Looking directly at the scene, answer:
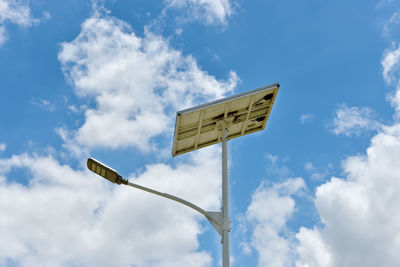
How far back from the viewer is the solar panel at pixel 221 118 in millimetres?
9094

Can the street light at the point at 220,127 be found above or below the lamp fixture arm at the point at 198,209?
above

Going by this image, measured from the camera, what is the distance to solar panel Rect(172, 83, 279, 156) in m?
9.09

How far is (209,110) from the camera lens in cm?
916

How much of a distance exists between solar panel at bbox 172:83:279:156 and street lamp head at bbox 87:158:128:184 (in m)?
1.84

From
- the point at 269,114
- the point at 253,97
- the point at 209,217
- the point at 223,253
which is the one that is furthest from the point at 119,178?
the point at 269,114

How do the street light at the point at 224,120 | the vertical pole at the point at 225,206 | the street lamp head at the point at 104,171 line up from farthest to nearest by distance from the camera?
the street light at the point at 224,120
the street lamp head at the point at 104,171
the vertical pole at the point at 225,206

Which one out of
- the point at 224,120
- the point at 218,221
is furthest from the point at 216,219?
the point at 224,120

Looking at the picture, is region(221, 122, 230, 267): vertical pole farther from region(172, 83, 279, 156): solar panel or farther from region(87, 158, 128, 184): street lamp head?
region(87, 158, 128, 184): street lamp head

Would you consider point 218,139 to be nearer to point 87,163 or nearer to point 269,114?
point 269,114

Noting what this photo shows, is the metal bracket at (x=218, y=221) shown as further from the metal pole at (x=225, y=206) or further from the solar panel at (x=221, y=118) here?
the solar panel at (x=221, y=118)

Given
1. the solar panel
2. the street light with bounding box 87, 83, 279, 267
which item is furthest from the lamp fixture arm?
the solar panel

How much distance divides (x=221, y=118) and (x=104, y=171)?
122 inches

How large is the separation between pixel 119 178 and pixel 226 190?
89.3 inches

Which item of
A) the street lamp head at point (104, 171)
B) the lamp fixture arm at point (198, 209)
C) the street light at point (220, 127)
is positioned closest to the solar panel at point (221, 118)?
the street light at point (220, 127)
